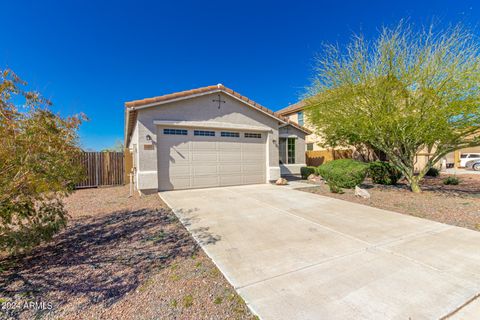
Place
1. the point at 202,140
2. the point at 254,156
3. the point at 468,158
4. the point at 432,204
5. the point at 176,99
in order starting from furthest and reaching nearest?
the point at 468,158
the point at 254,156
the point at 202,140
the point at 176,99
the point at 432,204

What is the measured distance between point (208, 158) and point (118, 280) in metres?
7.34

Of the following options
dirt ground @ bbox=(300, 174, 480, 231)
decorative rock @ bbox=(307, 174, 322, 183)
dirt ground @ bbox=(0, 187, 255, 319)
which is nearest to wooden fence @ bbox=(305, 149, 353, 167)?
decorative rock @ bbox=(307, 174, 322, 183)

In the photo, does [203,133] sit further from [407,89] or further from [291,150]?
[407,89]

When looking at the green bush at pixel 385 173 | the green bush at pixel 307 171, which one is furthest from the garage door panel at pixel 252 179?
the green bush at pixel 385 173

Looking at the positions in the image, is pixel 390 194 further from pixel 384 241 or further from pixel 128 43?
pixel 128 43

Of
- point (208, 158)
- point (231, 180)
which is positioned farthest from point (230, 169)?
point (208, 158)

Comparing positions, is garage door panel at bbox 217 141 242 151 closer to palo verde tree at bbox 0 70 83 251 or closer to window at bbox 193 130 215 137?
window at bbox 193 130 215 137

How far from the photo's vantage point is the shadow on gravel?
2473 millimetres

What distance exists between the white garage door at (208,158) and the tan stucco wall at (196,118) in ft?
1.23

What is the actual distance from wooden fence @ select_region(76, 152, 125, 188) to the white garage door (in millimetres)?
4902

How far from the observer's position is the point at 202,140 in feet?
32.0

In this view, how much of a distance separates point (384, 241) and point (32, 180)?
580cm

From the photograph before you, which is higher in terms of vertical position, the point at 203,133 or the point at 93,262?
the point at 203,133

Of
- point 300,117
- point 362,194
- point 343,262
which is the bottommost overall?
point 343,262
